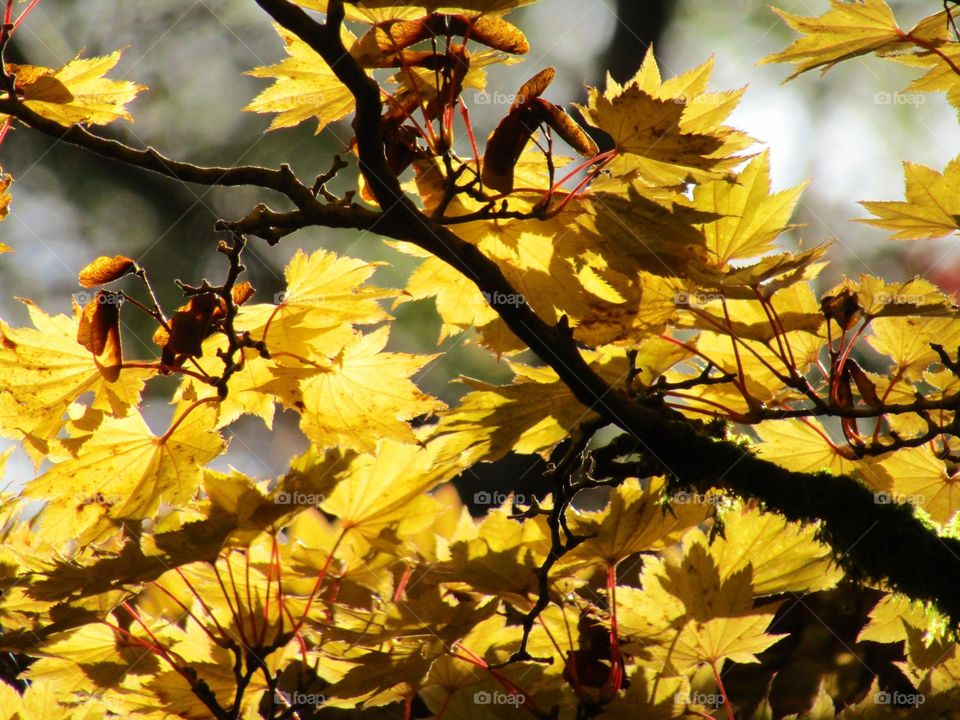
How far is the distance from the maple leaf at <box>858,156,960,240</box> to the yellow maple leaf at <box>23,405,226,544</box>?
94 centimetres

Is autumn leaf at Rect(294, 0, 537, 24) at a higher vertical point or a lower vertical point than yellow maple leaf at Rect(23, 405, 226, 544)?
higher

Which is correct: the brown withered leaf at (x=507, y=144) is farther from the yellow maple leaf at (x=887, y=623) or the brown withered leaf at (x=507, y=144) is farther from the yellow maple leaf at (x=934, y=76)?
the yellow maple leaf at (x=887, y=623)

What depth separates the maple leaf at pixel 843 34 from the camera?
110 cm

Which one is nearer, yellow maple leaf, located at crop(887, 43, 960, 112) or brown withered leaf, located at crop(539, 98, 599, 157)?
brown withered leaf, located at crop(539, 98, 599, 157)

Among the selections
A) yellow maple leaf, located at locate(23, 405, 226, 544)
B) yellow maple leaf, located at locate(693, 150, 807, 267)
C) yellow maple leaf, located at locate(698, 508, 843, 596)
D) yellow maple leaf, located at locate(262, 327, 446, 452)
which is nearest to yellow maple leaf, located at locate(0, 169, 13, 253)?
yellow maple leaf, located at locate(23, 405, 226, 544)

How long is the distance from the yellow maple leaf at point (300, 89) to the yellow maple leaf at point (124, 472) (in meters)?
0.41

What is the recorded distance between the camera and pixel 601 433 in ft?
9.21

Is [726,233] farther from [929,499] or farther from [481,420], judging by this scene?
[929,499]

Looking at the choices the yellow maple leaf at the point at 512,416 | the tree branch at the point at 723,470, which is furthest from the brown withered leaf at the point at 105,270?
the yellow maple leaf at the point at 512,416

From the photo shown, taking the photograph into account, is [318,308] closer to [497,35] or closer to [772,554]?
[497,35]

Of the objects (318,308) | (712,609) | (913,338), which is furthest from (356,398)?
(913,338)

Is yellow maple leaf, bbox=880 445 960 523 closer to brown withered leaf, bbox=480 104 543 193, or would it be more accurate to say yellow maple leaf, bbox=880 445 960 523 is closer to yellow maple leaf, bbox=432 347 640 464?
yellow maple leaf, bbox=432 347 640 464

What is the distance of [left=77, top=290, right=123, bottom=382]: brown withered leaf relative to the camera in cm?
94

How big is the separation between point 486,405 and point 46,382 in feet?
1.83
